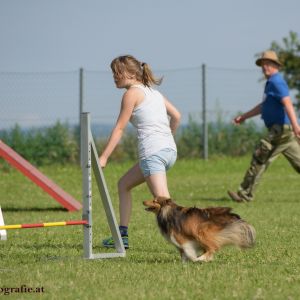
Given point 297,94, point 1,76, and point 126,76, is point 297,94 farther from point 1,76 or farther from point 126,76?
point 126,76

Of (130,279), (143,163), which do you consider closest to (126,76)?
(143,163)

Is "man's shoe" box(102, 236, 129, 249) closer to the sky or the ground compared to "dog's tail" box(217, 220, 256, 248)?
Answer: closer to the ground

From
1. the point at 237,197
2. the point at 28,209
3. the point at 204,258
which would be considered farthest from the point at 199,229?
the point at 237,197

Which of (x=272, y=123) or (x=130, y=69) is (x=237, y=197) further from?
(x=130, y=69)

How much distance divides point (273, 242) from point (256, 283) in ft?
7.87

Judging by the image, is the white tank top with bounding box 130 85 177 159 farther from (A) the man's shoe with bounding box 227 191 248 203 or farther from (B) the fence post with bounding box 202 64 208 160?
(B) the fence post with bounding box 202 64 208 160

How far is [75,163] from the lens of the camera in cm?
1995

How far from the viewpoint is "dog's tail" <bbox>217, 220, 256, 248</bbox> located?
6.75 metres

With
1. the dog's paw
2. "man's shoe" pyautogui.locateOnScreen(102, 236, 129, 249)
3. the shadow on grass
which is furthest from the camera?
the shadow on grass

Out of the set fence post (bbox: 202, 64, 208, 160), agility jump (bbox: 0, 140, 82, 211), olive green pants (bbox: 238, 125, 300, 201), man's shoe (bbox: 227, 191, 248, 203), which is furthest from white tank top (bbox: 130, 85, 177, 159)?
fence post (bbox: 202, 64, 208, 160)

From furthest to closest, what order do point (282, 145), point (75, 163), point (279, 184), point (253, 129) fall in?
point (253, 129) → point (75, 163) → point (279, 184) → point (282, 145)

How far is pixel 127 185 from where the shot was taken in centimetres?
789

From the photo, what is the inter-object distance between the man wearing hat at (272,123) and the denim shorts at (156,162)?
14.1ft

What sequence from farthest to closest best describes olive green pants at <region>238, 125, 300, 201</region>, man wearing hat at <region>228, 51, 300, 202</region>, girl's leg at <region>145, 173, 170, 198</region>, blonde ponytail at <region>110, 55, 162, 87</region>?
1. olive green pants at <region>238, 125, 300, 201</region>
2. man wearing hat at <region>228, 51, 300, 202</region>
3. blonde ponytail at <region>110, 55, 162, 87</region>
4. girl's leg at <region>145, 173, 170, 198</region>
